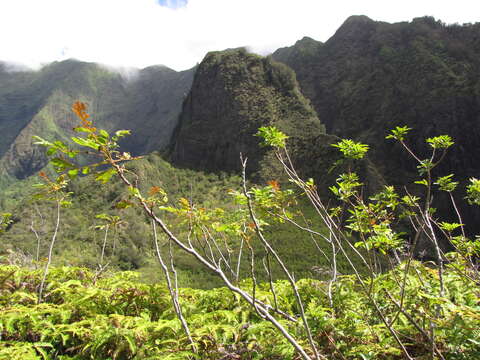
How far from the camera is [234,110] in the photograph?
74.4 meters

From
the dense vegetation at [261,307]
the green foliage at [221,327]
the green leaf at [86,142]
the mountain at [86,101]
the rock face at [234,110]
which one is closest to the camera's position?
the green leaf at [86,142]

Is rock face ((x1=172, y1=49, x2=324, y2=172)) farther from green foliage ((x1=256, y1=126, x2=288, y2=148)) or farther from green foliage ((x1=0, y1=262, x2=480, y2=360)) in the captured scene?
green foliage ((x1=256, y1=126, x2=288, y2=148))

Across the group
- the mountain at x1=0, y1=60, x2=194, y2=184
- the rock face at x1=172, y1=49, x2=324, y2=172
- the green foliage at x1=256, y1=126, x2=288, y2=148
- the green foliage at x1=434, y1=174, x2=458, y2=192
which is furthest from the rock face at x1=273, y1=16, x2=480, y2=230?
the mountain at x1=0, y1=60, x2=194, y2=184

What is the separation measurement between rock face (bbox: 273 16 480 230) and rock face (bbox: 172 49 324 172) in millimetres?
14128

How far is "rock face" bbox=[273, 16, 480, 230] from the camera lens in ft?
180

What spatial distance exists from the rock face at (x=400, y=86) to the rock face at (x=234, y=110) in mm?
14128

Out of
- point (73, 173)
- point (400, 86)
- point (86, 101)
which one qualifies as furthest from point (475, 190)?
point (86, 101)

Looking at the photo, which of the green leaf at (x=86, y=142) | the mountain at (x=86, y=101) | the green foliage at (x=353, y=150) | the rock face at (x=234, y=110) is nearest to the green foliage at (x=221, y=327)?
the green foliage at (x=353, y=150)

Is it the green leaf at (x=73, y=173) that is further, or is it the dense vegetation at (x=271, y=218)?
the dense vegetation at (x=271, y=218)

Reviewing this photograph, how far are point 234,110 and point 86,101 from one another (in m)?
123

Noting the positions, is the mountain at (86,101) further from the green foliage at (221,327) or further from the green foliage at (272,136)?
the green foliage at (272,136)

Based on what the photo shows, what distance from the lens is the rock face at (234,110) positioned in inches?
2736

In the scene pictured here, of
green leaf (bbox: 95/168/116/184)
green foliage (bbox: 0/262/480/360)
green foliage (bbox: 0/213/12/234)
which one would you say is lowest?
green foliage (bbox: 0/262/480/360)

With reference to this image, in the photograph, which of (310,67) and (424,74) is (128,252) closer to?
(424,74)
